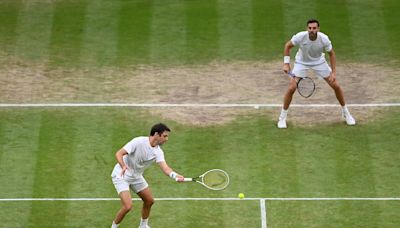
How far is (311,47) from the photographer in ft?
76.8

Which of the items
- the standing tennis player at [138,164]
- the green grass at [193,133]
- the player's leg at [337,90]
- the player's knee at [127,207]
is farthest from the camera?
the player's leg at [337,90]

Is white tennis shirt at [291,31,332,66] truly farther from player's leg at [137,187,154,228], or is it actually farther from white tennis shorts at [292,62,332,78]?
player's leg at [137,187,154,228]

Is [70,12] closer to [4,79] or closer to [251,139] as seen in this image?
[4,79]

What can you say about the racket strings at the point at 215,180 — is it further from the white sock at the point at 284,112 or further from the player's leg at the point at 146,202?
the white sock at the point at 284,112

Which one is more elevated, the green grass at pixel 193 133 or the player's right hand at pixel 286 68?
the player's right hand at pixel 286 68

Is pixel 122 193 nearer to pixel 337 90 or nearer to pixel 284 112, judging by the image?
pixel 284 112

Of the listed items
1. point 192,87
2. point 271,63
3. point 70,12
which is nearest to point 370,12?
point 271,63

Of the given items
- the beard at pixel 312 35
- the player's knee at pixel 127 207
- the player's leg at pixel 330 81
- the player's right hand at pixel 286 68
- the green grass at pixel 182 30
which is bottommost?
the green grass at pixel 182 30

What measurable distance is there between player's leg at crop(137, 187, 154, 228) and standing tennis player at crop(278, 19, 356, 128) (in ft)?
15.9

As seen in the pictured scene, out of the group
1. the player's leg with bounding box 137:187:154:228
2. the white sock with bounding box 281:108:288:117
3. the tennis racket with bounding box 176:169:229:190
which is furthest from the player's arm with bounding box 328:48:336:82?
the player's leg with bounding box 137:187:154:228

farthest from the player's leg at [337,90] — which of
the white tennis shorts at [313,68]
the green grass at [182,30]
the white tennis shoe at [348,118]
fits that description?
the green grass at [182,30]

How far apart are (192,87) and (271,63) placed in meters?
2.14

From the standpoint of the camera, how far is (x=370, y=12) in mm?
28578

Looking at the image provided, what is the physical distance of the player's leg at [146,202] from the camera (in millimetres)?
19672
